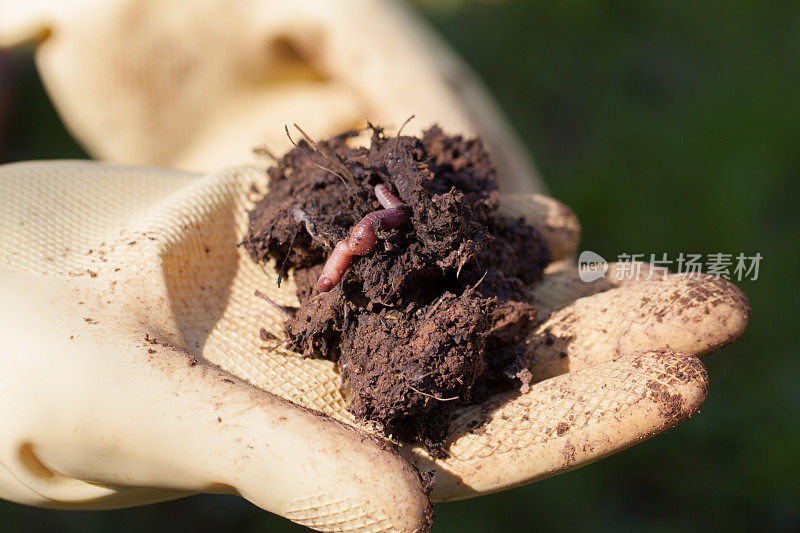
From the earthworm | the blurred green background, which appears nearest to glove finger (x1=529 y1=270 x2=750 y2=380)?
the earthworm

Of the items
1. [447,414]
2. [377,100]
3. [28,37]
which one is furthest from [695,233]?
[28,37]

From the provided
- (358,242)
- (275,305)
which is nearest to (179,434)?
(275,305)

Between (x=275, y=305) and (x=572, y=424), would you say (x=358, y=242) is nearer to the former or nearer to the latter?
(x=275, y=305)

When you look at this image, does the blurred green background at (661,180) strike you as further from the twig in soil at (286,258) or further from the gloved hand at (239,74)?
the twig in soil at (286,258)

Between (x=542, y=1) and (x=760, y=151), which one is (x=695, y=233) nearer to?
(x=760, y=151)

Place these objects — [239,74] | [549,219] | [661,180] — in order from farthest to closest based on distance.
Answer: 1. [661,180]
2. [239,74]
3. [549,219]
